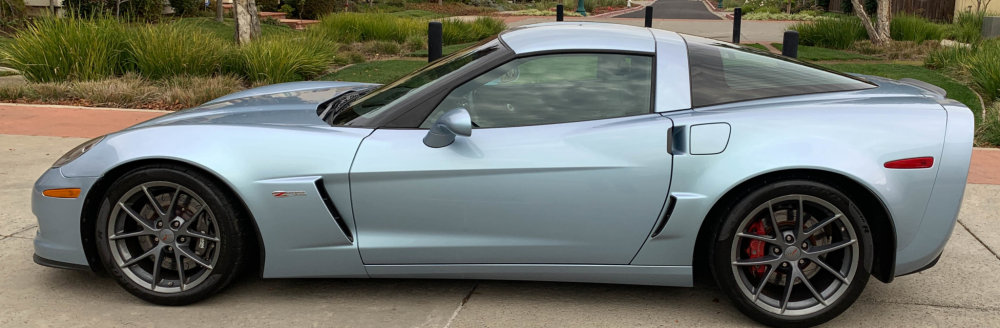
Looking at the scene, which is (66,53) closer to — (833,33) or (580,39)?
(580,39)

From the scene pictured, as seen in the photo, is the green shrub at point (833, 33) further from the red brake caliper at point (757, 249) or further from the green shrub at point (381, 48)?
the red brake caliper at point (757, 249)

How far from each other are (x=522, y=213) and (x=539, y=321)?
1.60ft

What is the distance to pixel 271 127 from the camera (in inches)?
152

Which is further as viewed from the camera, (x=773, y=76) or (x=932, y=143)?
(x=773, y=76)

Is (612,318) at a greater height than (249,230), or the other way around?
(249,230)

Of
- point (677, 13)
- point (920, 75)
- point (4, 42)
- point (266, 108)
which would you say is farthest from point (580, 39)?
point (677, 13)

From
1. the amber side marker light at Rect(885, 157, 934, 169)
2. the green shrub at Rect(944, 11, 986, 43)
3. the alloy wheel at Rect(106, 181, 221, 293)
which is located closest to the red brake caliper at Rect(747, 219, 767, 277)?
the amber side marker light at Rect(885, 157, 934, 169)

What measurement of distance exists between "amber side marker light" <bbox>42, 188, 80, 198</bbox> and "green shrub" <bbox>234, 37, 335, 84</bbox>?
6.77m

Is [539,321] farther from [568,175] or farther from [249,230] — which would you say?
[249,230]

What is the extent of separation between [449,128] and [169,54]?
Answer: 26.4 ft

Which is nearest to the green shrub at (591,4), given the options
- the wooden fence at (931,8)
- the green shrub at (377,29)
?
the wooden fence at (931,8)

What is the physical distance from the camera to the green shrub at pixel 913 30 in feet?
52.8

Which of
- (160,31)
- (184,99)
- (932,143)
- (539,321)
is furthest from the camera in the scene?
(160,31)

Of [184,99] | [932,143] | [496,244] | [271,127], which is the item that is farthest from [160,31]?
[932,143]
